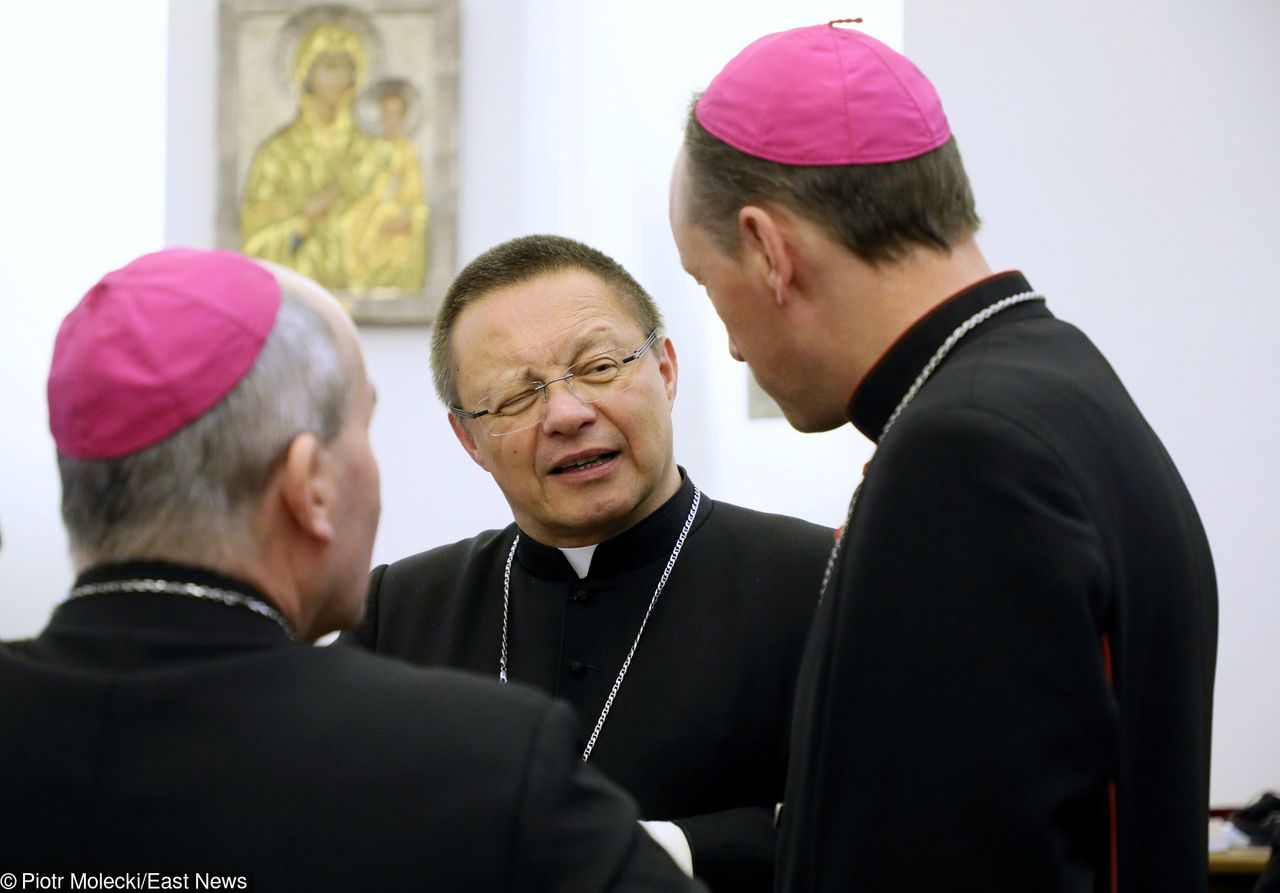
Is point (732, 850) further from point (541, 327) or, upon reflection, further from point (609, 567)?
point (541, 327)

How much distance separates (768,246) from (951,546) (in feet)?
1.54

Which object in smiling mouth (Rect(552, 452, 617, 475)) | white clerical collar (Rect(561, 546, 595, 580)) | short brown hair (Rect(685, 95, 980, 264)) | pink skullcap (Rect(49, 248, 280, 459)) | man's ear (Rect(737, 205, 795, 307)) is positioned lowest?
white clerical collar (Rect(561, 546, 595, 580))

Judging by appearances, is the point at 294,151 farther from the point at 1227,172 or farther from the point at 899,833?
the point at 899,833

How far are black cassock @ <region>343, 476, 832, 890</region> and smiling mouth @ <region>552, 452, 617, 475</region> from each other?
0.67 ft

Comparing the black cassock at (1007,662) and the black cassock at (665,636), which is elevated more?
the black cassock at (1007,662)

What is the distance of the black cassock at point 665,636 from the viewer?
2.73 metres

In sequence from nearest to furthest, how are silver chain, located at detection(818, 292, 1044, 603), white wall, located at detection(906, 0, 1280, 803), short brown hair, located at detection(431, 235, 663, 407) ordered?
silver chain, located at detection(818, 292, 1044, 603), short brown hair, located at detection(431, 235, 663, 407), white wall, located at detection(906, 0, 1280, 803)

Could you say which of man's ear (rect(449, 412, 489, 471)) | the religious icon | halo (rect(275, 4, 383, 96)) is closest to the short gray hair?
man's ear (rect(449, 412, 489, 471))


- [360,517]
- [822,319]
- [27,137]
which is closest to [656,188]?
[27,137]

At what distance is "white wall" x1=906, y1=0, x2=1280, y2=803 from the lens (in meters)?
4.65

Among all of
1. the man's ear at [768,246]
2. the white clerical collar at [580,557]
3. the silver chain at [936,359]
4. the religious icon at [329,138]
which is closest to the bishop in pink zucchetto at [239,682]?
the silver chain at [936,359]

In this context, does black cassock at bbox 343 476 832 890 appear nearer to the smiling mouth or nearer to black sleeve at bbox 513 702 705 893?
the smiling mouth

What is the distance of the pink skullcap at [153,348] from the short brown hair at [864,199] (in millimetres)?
618

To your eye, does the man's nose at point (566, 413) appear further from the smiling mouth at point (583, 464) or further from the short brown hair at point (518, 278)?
the short brown hair at point (518, 278)
